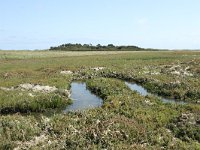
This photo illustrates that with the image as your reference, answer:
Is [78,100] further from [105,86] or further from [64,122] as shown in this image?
[64,122]

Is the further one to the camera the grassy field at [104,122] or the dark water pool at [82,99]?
the dark water pool at [82,99]

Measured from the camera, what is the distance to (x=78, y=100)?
105 feet

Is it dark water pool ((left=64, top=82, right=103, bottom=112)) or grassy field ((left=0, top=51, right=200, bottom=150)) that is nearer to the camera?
grassy field ((left=0, top=51, right=200, bottom=150))

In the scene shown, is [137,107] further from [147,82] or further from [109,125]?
[147,82]

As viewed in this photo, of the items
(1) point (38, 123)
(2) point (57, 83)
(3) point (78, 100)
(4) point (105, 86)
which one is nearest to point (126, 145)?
(1) point (38, 123)

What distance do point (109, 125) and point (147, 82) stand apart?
72.5 ft

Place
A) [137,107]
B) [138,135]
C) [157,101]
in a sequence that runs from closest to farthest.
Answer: [138,135]
[137,107]
[157,101]

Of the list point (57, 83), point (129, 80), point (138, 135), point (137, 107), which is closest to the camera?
point (138, 135)

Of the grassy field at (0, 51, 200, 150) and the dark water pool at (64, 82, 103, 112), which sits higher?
the grassy field at (0, 51, 200, 150)

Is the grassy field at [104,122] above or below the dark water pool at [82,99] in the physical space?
above

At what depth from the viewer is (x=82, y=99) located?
32.2 metres

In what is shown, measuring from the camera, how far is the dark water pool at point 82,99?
2847cm

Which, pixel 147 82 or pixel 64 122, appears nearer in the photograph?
pixel 64 122

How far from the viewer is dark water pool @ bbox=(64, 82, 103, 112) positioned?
93.4 ft
